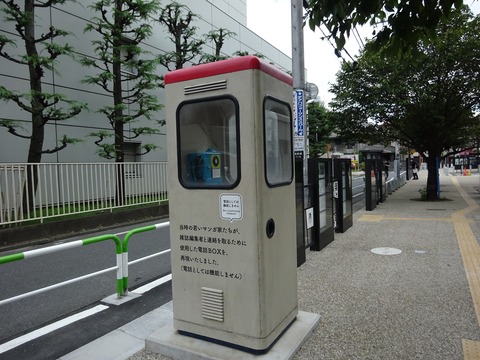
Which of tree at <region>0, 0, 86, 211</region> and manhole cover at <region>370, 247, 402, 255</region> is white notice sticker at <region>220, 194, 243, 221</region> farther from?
tree at <region>0, 0, 86, 211</region>

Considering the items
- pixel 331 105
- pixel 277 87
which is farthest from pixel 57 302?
pixel 331 105

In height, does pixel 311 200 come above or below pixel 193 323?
above

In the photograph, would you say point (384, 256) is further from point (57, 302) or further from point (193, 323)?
point (57, 302)

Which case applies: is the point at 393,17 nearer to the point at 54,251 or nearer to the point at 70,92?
the point at 54,251

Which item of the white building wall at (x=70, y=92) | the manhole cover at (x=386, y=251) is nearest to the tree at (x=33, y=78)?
the white building wall at (x=70, y=92)

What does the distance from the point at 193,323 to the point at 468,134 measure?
16631mm

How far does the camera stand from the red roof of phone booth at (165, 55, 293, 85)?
111 inches

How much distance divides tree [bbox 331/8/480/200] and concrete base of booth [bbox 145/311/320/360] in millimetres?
11374

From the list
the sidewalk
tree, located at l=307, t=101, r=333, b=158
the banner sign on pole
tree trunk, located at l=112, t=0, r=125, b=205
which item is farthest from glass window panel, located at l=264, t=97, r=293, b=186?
tree, located at l=307, t=101, r=333, b=158

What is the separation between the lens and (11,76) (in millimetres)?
11789

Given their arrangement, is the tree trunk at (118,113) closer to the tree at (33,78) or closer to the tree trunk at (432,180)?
the tree at (33,78)

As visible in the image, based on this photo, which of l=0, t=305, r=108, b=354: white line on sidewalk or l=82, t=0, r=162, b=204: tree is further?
l=82, t=0, r=162, b=204: tree

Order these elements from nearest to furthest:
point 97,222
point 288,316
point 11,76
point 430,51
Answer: point 288,316, point 97,222, point 11,76, point 430,51

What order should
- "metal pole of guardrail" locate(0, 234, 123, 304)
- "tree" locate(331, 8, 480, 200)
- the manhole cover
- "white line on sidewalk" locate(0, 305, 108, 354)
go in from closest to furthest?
"metal pole of guardrail" locate(0, 234, 123, 304)
"white line on sidewalk" locate(0, 305, 108, 354)
the manhole cover
"tree" locate(331, 8, 480, 200)
